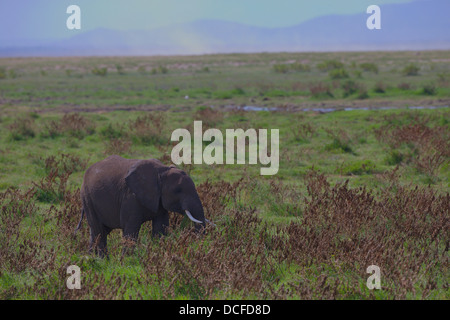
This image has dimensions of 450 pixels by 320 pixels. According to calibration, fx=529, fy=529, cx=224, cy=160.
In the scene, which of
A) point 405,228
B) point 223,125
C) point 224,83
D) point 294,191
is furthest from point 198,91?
point 405,228

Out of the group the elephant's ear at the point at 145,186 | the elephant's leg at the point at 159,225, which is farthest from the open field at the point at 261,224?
the elephant's ear at the point at 145,186

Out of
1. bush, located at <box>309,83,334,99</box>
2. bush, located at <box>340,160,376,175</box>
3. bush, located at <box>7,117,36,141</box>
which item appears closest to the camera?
bush, located at <box>340,160,376,175</box>

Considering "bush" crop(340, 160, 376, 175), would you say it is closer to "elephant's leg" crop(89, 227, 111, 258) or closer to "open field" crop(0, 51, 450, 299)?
"open field" crop(0, 51, 450, 299)

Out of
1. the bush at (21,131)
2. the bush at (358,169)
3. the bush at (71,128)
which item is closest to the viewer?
the bush at (358,169)

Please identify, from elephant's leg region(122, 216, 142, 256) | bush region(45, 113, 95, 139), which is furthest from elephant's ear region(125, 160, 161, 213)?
bush region(45, 113, 95, 139)

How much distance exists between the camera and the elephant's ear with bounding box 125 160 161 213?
6.23 m

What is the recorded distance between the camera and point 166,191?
6.28m

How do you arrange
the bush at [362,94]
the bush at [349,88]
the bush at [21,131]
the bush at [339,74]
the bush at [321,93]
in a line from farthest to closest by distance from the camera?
the bush at [339,74] < the bush at [349,88] < the bush at [321,93] < the bush at [362,94] < the bush at [21,131]

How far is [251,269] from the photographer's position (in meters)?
5.50

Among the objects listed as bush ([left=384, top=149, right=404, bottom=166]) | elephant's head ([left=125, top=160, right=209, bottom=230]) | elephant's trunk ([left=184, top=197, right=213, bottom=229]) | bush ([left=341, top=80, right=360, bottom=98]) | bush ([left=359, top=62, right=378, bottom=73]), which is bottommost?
bush ([left=384, top=149, right=404, bottom=166])

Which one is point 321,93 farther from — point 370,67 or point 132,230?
point 132,230

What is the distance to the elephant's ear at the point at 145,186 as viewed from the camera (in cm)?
623

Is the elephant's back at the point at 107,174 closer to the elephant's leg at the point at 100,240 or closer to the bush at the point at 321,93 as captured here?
the elephant's leg at the point at 100,240
